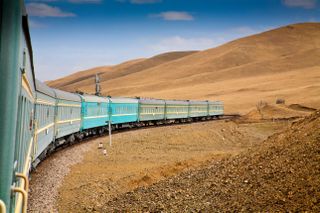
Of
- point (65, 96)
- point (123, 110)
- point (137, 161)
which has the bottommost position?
point (137, 161)

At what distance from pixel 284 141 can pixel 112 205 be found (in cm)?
604

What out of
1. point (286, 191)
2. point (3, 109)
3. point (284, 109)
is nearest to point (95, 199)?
point (286, 191)

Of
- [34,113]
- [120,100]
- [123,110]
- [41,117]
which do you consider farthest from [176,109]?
[34,113]

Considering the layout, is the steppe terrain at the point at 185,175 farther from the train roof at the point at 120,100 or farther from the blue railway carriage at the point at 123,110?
the train roof at the point at 120,100

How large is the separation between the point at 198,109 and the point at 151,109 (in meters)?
16.1

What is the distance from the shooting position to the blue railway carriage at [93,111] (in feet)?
109

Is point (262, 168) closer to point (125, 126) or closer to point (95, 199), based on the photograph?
point (95, 199)

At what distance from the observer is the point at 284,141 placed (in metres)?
15.8

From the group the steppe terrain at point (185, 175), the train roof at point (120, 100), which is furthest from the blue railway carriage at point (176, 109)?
the steppe terrain at point (185, 175)

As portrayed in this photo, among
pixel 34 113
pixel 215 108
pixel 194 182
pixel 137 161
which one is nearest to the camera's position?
pixel 34 113

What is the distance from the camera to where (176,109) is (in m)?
60.7

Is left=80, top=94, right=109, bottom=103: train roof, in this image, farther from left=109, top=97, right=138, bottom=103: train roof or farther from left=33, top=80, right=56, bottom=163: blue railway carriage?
left=33, top=80, right=56, bottom=163: blue railway carriage

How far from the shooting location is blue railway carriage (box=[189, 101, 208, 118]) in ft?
214

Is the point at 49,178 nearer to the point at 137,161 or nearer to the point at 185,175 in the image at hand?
the point at 185,175
